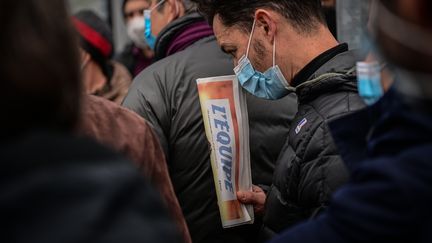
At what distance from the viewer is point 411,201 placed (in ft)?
5.39

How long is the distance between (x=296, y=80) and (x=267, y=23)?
269 millimetres

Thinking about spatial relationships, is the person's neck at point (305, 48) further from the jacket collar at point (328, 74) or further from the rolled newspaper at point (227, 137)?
the rolled newspaper at point (227, 137)

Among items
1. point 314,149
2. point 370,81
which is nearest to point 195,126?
point 314,149

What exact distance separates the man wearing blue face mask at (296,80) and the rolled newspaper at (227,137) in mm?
66

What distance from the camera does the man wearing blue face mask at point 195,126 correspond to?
159 inches

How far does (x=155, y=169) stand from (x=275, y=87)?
1063 mm

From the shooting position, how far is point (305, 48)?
3.41 metres

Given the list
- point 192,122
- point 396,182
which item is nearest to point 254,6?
point 192,122

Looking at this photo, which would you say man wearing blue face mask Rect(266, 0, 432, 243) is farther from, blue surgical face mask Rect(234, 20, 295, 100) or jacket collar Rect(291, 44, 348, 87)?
blue surgical face mask Rect(234, 20, 295, 100)

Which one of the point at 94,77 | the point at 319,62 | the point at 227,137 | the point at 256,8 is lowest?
the point at 94,77

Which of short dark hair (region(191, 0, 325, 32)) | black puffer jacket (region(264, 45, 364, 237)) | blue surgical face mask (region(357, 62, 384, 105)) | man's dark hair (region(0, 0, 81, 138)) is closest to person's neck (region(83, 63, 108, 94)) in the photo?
short dark hair (region(191, 0, 325, 32))

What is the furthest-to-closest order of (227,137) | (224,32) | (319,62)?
(227,137), (224,32), (319,62)

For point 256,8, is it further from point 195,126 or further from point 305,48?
point 195,126

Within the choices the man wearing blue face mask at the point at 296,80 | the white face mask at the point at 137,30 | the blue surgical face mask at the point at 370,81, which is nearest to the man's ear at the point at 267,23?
the man wearing blue face mask at the point at 296,80
